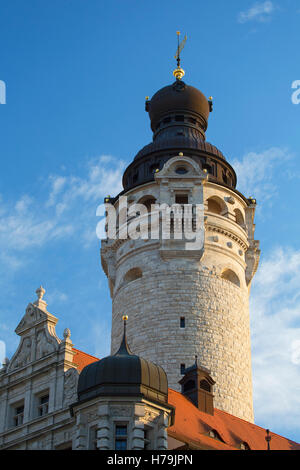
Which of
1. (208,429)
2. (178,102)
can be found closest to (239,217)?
(178,102)

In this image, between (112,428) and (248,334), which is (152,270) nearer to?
(248,334)

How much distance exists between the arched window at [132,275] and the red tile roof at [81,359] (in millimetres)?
13638

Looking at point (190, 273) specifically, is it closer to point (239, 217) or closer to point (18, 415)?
point (239, 217)

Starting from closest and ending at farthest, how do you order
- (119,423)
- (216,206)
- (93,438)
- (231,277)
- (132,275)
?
(119,423) < (93,438) < (132,275) < (231,277) < (216,206)

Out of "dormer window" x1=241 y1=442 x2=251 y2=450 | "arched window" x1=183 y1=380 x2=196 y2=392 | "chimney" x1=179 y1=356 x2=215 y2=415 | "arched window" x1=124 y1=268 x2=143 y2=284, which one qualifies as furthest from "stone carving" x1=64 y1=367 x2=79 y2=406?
"arched window" x1=124 y1=268 x2=143 y2=284

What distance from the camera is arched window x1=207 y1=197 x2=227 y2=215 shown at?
2138 inches

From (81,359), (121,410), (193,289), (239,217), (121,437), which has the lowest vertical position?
(121,437)

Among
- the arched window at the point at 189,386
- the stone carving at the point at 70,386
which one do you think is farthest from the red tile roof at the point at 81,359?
the arched window at the point at 189,386

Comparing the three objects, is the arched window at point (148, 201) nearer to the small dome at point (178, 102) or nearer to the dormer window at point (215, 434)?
the small dome at point (178, 102)

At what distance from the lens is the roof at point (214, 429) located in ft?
122

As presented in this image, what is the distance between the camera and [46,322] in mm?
37656

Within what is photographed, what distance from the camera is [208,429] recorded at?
131 feet

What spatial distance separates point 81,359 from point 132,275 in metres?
15.3
